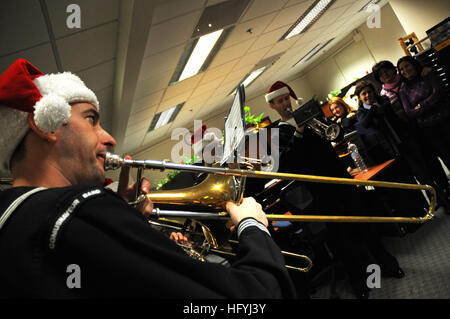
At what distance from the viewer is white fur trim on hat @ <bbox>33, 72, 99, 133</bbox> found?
2.47 ft

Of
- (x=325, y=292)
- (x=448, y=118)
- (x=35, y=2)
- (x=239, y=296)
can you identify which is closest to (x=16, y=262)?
(x=239, y=296)

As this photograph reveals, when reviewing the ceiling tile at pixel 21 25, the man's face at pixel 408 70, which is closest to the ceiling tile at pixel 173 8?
the ceiling tile at pixel 21 25

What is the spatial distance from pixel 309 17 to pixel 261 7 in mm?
2073

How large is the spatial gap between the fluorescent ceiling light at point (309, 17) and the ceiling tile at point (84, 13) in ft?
13.0

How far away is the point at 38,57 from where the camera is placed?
2668 mm

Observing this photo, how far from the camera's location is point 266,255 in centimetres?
77

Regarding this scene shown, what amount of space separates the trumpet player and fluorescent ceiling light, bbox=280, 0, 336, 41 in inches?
214

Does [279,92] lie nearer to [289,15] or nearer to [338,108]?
[338,108]

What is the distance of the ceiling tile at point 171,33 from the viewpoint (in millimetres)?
3193

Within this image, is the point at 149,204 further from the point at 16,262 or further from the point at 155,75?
the point at 155,75

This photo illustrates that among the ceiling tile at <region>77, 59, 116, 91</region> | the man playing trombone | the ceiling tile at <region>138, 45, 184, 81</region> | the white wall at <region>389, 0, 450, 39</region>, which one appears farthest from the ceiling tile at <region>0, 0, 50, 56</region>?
the white wall at <region>389, 0, 450, 39</region>

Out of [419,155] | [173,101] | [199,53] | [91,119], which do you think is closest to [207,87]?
[173,101]

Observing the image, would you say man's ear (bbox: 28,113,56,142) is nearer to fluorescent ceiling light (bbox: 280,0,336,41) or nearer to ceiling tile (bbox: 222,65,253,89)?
fluorescent ceiling light (bbox: 280,0,336,41)

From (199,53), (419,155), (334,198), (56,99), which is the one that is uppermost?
(199,53)
